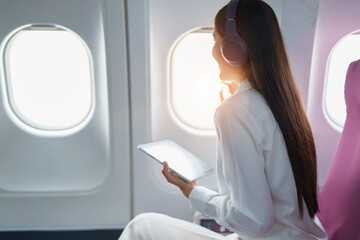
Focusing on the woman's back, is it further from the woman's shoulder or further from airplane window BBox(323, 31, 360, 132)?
airplane window BBox(323, 31, 360, 132)

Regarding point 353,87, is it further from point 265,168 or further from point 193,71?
point 193,71

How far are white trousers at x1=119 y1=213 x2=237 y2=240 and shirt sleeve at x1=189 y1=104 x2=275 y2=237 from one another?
248 millimetres

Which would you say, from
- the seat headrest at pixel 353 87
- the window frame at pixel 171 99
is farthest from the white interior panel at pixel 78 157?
the seat headrest at pixel 353 87

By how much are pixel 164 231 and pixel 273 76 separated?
0.62m

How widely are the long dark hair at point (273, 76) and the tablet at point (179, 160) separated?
34 cm

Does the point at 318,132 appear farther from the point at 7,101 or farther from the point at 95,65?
the point at 7,101

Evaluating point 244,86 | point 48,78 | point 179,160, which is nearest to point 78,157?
point 48,78

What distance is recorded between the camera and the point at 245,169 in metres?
0.67

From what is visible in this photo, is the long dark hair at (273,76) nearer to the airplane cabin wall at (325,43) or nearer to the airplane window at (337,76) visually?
the airplane cabin wall at (325,43)

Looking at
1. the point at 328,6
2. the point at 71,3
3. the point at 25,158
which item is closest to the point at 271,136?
the point at 328,6

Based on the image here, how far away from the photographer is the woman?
0.68m

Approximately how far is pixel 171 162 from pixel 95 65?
659 millimetres

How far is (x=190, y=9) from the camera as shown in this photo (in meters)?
1.29

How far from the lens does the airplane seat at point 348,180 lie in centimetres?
78
